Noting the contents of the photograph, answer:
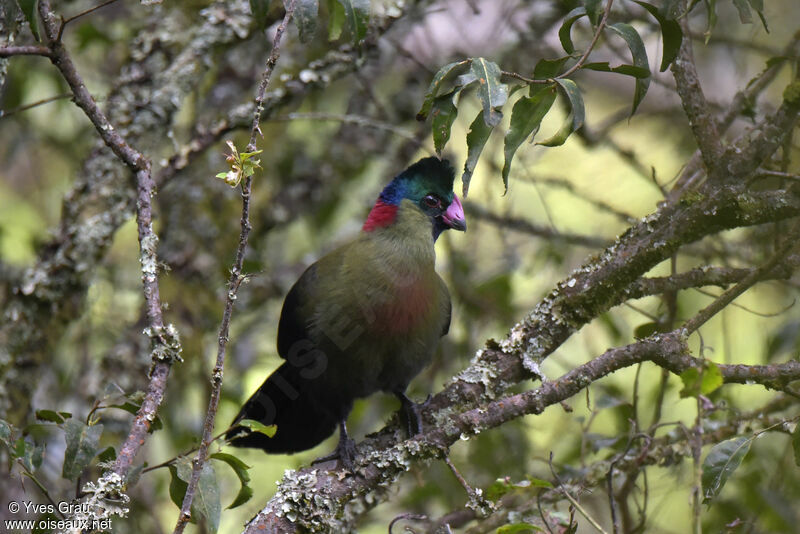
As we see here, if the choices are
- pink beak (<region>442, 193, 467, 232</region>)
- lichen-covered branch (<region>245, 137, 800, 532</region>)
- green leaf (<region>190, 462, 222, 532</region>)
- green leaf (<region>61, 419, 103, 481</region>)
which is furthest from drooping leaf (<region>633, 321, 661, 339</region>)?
green leaf (<region>61, 419, 103, 481</region>)

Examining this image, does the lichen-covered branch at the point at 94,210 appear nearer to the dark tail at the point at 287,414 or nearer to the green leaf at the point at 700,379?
the dark tail at the point at 287,414

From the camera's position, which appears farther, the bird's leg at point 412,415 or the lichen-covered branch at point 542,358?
the bird's leg at point 412,415

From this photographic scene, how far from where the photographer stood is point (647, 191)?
219 inches

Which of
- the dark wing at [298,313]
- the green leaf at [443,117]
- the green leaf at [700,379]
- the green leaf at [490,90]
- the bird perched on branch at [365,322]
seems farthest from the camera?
the dark wing at [298,313]

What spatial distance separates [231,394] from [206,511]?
6.45 ft

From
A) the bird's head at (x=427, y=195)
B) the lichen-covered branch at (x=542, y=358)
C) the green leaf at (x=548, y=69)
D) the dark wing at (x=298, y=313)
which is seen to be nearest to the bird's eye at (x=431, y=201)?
the bird's head at (x=427, y=195)

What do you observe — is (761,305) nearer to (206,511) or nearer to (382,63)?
(382,63)

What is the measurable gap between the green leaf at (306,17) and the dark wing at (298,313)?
3.54 ft

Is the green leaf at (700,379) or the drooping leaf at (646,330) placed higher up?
the drooping leaf at (646,330)

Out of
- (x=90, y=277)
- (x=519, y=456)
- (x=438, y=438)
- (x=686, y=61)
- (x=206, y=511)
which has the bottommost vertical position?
(x=206, y=511)

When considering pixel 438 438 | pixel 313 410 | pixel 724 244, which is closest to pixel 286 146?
pixel 313 410

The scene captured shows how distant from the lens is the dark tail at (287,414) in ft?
9.58

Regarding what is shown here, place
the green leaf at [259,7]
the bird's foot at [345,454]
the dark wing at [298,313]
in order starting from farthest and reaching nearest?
1. the dark wing at [298,313]
2. the bird's foot at [345,454]
3. the green leaf at [259,7]

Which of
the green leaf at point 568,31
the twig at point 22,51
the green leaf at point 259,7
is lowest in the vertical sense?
the green leaf at point 568,31
